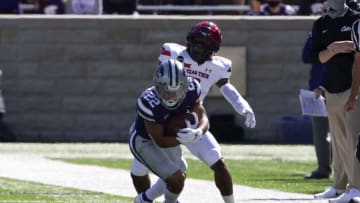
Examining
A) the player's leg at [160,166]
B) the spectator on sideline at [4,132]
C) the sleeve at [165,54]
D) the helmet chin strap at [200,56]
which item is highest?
the helmet chin strap at [200,56]

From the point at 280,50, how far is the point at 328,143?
5.43 m

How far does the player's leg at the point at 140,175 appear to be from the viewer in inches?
410

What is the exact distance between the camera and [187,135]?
31.0 ft

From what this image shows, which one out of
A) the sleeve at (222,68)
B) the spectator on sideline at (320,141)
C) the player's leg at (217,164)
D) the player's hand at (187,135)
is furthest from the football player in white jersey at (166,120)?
the spectator on sideline at (320,141)

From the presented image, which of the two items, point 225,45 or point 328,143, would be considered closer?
point 328,143

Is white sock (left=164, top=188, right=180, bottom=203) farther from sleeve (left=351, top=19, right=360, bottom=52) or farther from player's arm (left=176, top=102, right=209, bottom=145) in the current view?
sleeve (left=351, top=19, right=360, bottom=52)

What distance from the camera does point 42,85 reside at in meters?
19.4

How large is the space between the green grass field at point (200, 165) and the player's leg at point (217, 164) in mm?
1518

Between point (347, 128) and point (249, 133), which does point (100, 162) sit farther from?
point (347, 128)

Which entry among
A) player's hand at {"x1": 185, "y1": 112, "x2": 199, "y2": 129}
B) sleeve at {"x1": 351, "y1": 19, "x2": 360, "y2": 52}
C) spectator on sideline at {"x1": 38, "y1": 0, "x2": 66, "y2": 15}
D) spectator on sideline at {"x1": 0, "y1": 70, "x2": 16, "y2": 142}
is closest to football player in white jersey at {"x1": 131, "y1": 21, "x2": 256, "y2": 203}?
player's hand at {"x1": 185, "y1": 112, "x2": 199, "y2": 129}

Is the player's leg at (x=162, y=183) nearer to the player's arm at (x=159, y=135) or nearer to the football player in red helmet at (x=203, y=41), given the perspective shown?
the player's arm at (x=159, y=135)

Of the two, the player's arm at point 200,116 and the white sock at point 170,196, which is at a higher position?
the player's arm at point 200,116

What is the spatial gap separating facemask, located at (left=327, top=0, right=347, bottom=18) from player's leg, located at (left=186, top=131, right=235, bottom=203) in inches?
86.5

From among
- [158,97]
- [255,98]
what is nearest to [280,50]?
[255,98]
